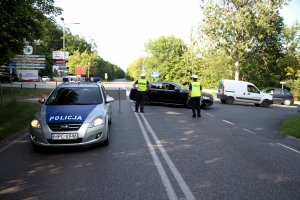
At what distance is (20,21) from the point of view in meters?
16.1

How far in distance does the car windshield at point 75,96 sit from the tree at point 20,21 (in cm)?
608

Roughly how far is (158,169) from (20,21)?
1316cm

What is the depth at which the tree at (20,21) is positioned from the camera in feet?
44.3

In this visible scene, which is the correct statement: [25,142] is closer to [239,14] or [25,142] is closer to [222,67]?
[239,14]

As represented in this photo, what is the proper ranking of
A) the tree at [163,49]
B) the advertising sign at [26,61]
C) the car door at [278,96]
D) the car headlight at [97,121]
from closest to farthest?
the car headlight at [97,121] < the advertising sign at [26,61] < the car door at [278,96] < the tree at [163,49]

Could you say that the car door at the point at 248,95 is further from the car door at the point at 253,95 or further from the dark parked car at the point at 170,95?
the dark parked car at the point at 170,95

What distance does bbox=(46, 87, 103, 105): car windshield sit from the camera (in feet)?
27.8

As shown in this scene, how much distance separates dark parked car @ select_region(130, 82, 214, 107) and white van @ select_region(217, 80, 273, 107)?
593 centimetres

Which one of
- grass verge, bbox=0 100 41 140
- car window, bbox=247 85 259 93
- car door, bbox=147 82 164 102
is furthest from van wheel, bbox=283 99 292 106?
grass verge, bbox=0 100 41 140

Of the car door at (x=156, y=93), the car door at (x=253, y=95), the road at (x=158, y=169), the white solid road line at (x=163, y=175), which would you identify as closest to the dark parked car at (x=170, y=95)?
the car door at (x=156, y=93)

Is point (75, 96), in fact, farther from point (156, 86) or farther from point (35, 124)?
point (156, 86)

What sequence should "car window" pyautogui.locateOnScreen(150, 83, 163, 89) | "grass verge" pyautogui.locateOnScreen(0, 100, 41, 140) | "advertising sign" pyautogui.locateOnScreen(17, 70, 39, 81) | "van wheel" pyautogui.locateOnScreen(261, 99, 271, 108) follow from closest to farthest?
"grass verge" pyautogui.locateOnScreen(0, 100, 41, 140)
"car window" pyautogui.locateOnScreen(150, 83, 163, 89)
"advertising sign" pyautogui.locateOnScreen(17, 70, 39, 81)
"van wheel" pyautogui.locateOnScreen(261, 99, 271, 108)

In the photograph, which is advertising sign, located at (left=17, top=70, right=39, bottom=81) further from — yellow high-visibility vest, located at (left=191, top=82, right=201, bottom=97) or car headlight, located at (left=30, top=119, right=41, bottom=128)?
car headlight, located at (left=30, top=119, right=41, bottom=128)

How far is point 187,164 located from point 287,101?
85.5ft
